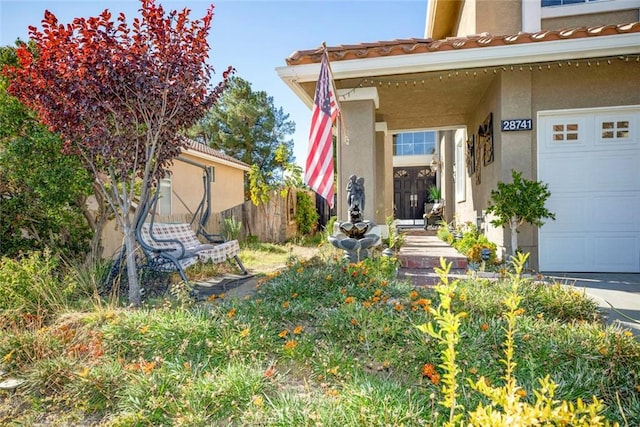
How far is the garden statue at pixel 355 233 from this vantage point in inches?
213

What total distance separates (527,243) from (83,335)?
249 inches

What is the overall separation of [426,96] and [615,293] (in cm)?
480

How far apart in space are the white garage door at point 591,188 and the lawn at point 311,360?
278 centimetres

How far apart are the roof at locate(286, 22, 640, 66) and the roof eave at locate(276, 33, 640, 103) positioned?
0.19ft

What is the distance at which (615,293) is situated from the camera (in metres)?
4.74

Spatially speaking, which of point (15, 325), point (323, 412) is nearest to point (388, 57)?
point (323, 412)

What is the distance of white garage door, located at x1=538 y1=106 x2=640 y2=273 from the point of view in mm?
5980

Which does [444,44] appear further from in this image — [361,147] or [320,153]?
[320,153]

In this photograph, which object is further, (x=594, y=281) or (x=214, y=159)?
(x=214, y=159)

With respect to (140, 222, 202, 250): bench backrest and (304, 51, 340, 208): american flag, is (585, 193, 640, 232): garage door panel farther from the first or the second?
(140, 222, 202, 250): bench backrest

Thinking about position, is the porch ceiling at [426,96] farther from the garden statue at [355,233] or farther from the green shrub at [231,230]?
the green shrub at [231,230]

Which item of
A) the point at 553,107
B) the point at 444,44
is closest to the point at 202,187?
the point at 444,44

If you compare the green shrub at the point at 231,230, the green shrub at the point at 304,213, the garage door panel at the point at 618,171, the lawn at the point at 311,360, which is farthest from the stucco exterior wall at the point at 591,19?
the green shrub at the point at 304,213

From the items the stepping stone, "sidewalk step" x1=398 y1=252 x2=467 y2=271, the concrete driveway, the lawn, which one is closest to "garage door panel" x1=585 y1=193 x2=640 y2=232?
the concrete driveway
